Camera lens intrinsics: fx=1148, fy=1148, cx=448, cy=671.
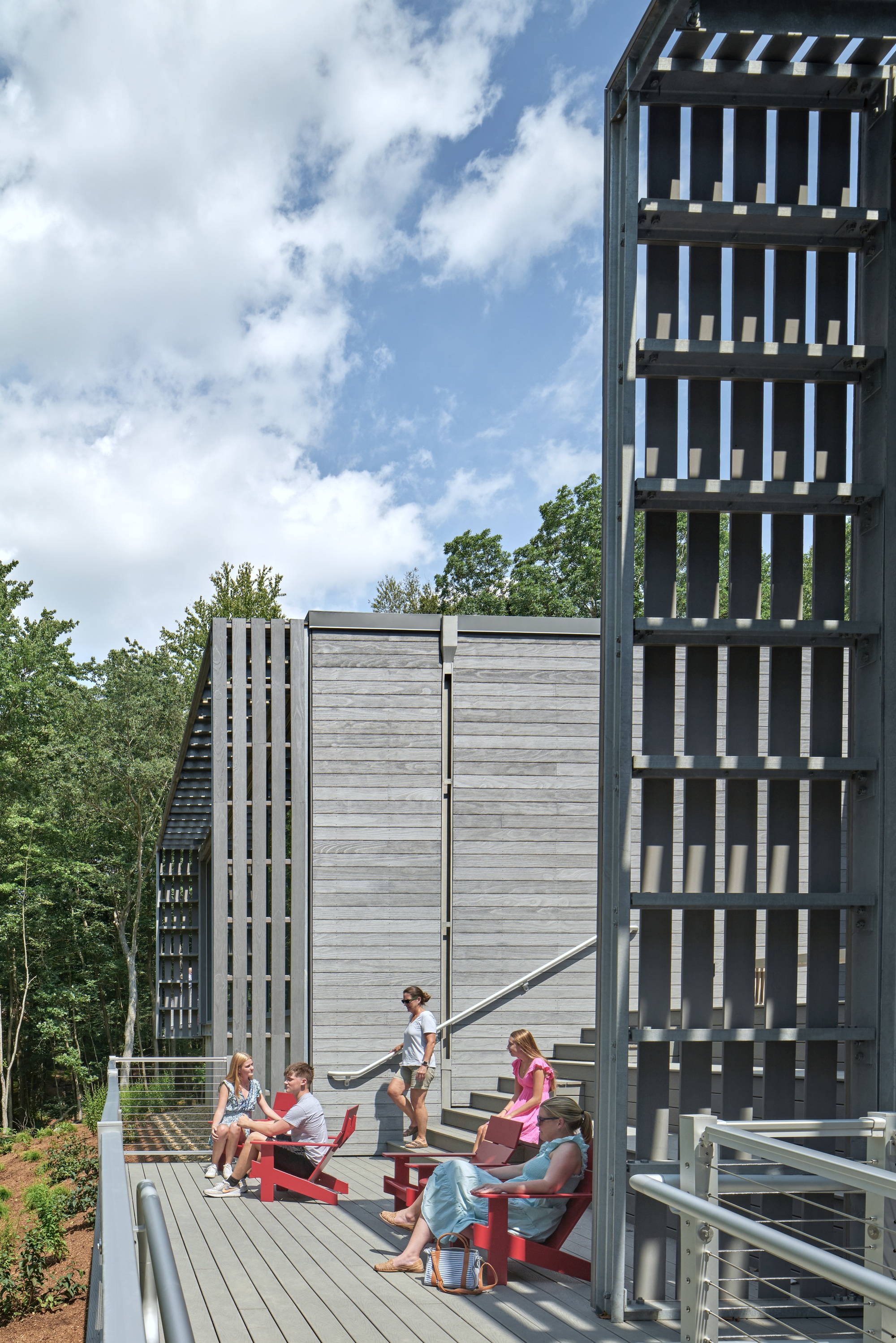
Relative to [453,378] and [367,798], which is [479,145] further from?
[367,798]

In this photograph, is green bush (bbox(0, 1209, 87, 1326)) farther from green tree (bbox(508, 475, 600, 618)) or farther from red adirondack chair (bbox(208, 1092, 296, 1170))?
green tree (bbox(508, 475, 600, 618))

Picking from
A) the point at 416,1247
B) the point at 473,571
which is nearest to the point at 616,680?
the point at 416,1247

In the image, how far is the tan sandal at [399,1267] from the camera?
531 cm

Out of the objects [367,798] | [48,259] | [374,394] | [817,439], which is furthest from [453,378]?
[817,439]

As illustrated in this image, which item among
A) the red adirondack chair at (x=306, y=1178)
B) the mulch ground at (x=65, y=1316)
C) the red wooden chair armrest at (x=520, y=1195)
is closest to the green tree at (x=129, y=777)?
the mulch ground at (x=65, y=1316)

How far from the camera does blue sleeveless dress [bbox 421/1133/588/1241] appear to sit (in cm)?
521

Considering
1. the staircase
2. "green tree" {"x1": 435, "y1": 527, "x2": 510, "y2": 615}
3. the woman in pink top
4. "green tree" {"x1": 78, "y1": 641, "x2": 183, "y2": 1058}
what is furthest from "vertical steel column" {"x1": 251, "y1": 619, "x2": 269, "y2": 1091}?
"green tree" {"x1": 435, "y1": 527, "x2": 510, "y2": 615}

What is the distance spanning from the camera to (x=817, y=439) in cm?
498

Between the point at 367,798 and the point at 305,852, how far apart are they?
739 mm

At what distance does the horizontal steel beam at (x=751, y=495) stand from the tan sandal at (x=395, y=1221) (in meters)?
3.89

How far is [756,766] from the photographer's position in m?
4.73

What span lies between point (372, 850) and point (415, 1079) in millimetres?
2010

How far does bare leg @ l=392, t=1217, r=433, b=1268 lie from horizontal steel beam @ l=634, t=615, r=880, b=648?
9.61 feet

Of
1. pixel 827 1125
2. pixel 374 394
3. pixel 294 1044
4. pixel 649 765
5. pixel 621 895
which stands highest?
pixel 374 394
